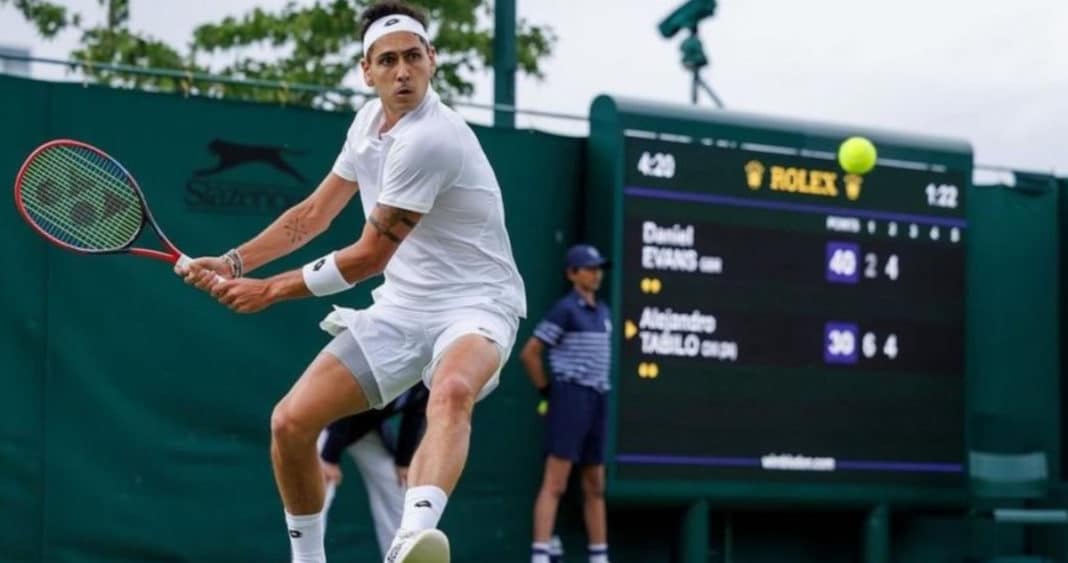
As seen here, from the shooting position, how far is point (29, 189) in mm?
6828

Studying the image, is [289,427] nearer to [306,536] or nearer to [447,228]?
[306,536]

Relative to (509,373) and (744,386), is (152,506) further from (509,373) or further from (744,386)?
(744,386)

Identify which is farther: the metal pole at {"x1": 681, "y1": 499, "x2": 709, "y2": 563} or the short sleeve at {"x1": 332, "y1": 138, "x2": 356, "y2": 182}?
the metal pole at {"x1": 681, "y1": 499, "x2": 709, "y2": 563}

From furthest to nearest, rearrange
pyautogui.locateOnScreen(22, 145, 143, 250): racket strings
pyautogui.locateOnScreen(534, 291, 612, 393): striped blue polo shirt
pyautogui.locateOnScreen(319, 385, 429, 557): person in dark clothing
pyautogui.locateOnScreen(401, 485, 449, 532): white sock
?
pyautogui.locateOnScreen(534, 291, 612, 393): striped blue polo shirt < pyautogui.locateOnScreen(319, 385, 429, 557): person in dark clothing < pyautogui.locateOnScreen(22, 145, 143, 250): racket strings < pyautogui.locateOnScreen(401, 485, 449, 532): white sock

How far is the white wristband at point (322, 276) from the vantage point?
6340mm

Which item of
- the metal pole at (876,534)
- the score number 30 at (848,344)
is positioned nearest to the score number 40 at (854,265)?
the score number 30 at (848,344)

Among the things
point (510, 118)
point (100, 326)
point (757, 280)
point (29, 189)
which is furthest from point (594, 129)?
point (29, 189)

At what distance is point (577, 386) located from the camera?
Answer: 10664 mm

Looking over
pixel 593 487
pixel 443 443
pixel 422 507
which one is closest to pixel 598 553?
pixel 593 487

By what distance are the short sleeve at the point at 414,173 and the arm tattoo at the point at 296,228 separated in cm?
57

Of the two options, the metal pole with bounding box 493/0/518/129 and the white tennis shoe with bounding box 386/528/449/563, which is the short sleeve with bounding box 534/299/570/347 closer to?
the metal pole with bounding box 493/0/518/129

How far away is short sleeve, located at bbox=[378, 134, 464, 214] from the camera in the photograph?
20.7 ft

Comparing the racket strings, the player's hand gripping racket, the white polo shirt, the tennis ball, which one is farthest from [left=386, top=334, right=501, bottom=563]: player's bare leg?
the tennis ball

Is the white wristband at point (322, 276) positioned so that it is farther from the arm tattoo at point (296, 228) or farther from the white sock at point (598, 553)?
the white sock at point (598, 553)
